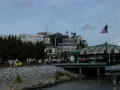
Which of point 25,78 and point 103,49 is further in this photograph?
point 103,49

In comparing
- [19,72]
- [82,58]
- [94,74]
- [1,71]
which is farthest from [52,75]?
[82,58]

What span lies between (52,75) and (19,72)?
1525cm

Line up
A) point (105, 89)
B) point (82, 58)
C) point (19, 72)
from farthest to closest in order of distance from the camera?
point (82, 58) → point (19, 72) → point (105, 89)

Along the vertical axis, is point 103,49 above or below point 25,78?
above

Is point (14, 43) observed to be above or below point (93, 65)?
above

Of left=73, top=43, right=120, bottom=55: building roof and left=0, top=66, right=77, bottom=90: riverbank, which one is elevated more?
left=73, top=43, right=120, bottom=55: building roof

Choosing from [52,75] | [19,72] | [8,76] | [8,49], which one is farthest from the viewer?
[8,49]

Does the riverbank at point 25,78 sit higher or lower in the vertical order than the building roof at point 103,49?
lower

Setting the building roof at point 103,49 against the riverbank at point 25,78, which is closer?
the riverbank at point 25,78

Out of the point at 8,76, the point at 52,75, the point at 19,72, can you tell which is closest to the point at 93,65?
the point at 52,75

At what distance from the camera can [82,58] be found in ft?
463

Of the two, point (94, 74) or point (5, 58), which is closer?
point (5, 58)

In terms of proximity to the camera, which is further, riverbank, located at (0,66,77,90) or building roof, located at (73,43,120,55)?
building roof, located at (73,43,120,55)

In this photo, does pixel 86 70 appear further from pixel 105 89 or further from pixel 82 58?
pixel 105 89
